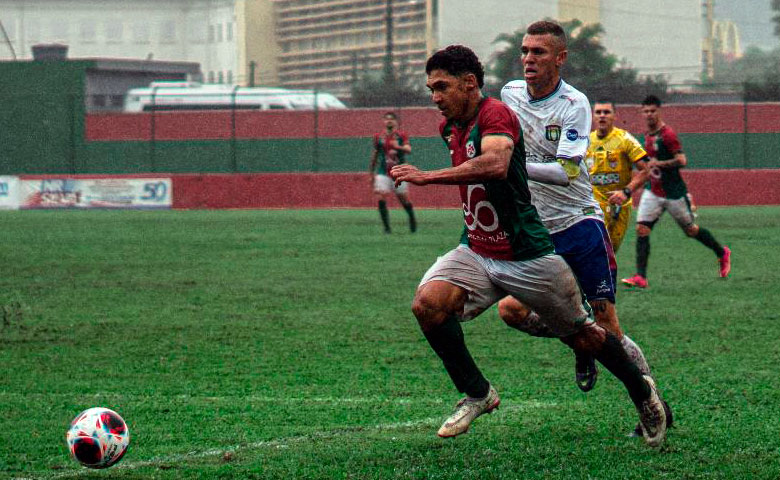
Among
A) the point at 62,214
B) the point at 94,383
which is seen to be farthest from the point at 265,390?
the point at 62,214

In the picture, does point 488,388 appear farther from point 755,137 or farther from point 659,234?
point 755,137

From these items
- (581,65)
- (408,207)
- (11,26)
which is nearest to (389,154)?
(408,207)

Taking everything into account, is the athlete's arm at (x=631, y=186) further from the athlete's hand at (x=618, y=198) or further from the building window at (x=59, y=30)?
the building window at (x=59, y=30)

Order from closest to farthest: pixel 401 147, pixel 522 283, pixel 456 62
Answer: pixel 456 62 < pixel 522 283 < pixel 401 147

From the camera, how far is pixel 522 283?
18.0 ft

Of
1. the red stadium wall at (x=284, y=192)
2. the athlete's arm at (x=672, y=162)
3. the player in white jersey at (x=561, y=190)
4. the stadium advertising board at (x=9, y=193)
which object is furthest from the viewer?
the stadium advertising board at (x=9, y=193)

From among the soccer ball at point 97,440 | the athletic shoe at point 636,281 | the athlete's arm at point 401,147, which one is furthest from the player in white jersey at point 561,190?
the athlete's arm at point 401,147

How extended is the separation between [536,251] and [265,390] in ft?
8.08

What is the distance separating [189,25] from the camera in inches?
4040

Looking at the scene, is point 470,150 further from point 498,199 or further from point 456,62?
point 456,62

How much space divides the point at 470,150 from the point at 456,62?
0.41 meters

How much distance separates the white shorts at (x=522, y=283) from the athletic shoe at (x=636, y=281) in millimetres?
7411

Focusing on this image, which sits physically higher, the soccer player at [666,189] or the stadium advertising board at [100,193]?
the soccer player at [666,189]

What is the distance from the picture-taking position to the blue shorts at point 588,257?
20.9ft
